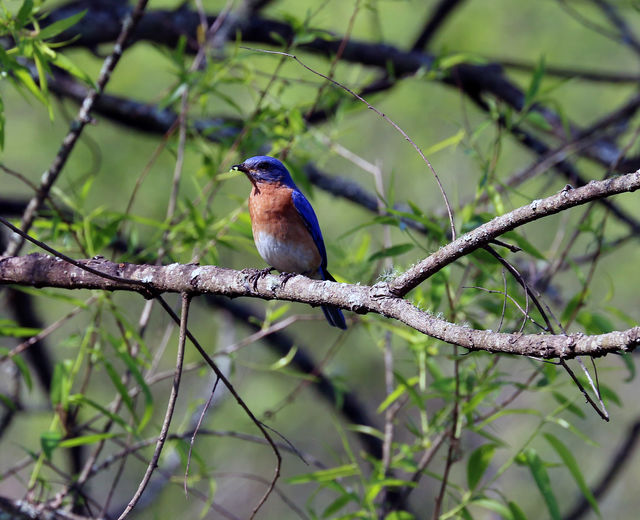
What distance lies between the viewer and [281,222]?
4.67 m

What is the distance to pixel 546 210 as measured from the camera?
1901 millimetres

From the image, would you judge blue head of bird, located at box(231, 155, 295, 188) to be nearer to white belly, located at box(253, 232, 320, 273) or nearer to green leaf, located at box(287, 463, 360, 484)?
white belly, located at box(253, 232, 320, 273)

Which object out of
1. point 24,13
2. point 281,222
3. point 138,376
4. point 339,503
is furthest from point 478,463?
point 24,13

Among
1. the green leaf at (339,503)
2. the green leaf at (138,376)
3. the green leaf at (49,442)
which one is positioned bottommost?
the green leaf at (339,503)

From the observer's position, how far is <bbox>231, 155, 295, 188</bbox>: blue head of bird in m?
4.52

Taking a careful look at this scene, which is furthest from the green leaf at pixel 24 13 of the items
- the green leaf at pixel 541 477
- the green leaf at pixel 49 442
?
the green leaf at pixel 541 477

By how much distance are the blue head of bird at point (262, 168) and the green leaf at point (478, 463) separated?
211 centimetres

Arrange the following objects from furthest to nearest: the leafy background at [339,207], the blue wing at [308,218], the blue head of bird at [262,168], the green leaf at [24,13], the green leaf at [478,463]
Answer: the leafy background at [339,207] < the blue wing at [308,218] < the blue head of bird at [262,168] < the green leaf at [478,463] < the green leaf at [24,13]

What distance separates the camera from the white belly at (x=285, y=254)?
4602mm

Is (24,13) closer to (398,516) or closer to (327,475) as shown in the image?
(327,475)

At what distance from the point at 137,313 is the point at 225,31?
4.28m

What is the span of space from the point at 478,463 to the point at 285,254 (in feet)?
6.02

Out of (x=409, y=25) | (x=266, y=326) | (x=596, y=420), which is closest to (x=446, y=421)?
(x=266, y=326)

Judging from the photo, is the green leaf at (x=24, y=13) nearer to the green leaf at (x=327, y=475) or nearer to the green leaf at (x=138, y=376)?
the green leaf at (x=138, y=376)
